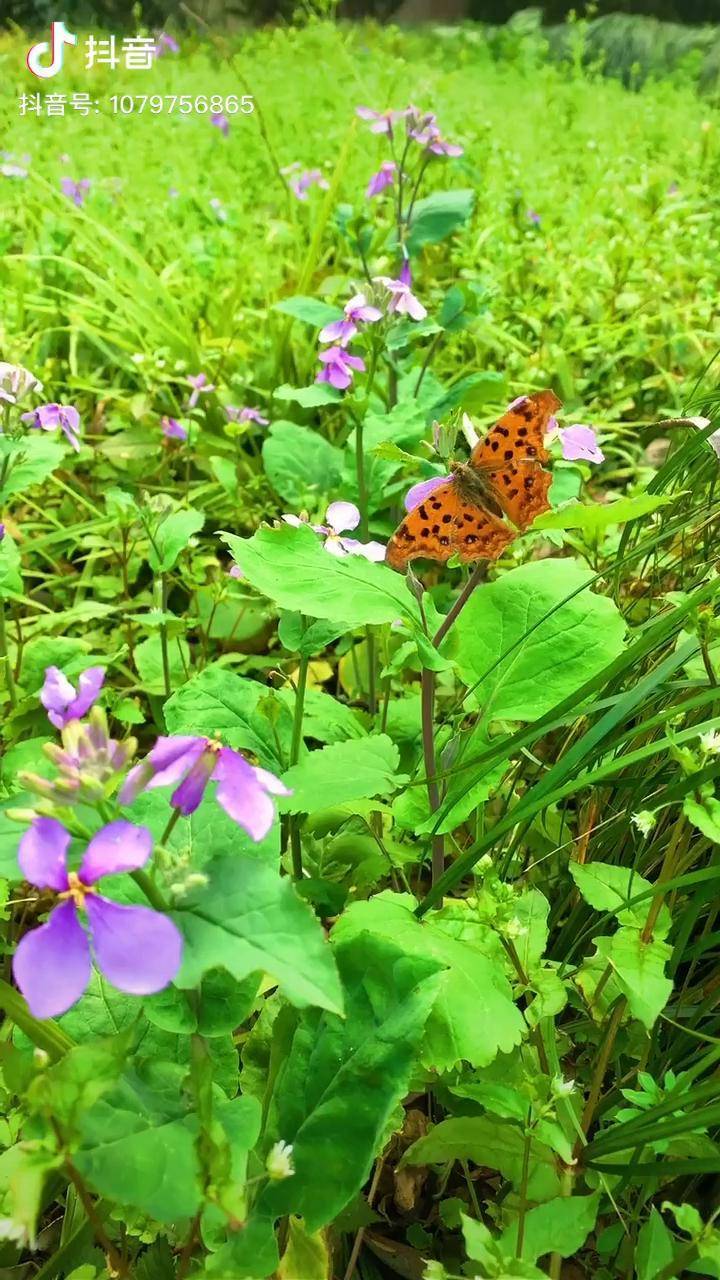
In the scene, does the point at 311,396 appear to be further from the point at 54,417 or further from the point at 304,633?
the point at 304,633

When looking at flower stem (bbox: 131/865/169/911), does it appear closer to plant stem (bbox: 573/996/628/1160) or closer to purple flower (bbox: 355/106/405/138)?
plant stem (bbox: 573/996/628/1160)

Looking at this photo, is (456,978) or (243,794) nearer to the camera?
(243,794)

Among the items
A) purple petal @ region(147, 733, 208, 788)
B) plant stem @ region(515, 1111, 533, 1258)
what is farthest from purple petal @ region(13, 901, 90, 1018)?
plant stem @ region(515, 1111, 533, 1258)

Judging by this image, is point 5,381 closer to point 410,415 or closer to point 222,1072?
point 410,415

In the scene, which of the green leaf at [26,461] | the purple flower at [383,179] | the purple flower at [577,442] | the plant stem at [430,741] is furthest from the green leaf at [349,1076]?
the purple flower at [383,179]

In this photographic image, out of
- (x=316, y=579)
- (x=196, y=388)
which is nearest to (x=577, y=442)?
(x=316, y=579)
